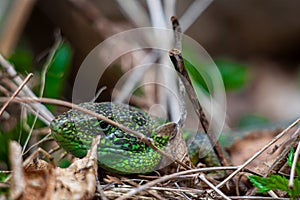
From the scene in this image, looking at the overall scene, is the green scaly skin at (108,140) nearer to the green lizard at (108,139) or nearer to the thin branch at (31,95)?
the green lizard at (108,139)

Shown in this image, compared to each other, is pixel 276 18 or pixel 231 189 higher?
pixel 276 18

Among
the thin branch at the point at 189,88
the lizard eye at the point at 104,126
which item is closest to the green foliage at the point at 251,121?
the thin branch at the point at 189,88

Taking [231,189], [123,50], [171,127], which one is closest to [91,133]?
[171,127]

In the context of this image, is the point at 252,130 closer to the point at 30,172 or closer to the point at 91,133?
the point at 91,133

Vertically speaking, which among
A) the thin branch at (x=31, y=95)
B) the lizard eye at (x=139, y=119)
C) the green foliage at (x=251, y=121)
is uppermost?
the green foliage at (x=251, y=121)

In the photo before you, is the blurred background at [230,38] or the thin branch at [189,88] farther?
the blurred background at [230,38]

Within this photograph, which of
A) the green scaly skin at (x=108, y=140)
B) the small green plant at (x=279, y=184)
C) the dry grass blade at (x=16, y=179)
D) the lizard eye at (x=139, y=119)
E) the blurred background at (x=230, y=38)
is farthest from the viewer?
the blurred background at (x=230, y=38)
